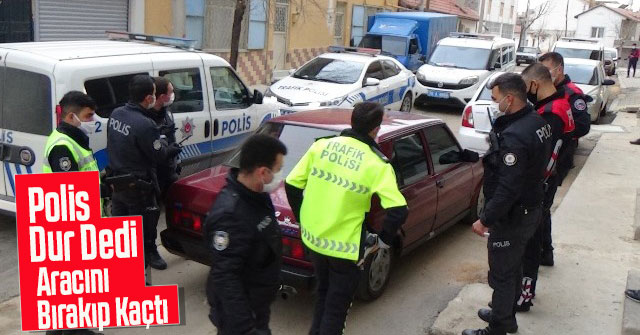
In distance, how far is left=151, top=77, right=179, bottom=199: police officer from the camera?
17.7 feet

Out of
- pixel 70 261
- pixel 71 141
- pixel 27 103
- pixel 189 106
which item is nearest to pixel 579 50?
pixel 189 106

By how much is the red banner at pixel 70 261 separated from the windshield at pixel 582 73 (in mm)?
12925

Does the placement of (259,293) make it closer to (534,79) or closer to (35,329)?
(35,329)

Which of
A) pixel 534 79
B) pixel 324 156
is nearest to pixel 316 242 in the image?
pixel 324 156

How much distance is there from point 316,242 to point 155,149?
188 cm

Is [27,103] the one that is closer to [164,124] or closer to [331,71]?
[164,124]

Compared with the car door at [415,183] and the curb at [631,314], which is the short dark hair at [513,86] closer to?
the car door at [415,183]

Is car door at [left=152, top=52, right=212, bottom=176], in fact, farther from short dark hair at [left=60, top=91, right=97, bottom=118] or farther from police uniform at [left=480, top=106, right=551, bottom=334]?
police uniform at [left=480, top=106, right=551, bottom=334]

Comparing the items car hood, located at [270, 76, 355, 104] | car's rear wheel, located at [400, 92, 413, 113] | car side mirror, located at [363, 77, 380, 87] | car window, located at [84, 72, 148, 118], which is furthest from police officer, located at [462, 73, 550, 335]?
car's rear wheel, located at [400, 92, 413, 113]

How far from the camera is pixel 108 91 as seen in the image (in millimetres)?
6105

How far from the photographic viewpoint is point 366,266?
491 centimetres

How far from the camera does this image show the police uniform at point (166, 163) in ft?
17.9

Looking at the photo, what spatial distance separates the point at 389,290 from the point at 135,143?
7.94 ft

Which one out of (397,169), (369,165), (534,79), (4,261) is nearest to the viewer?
(369,165)
